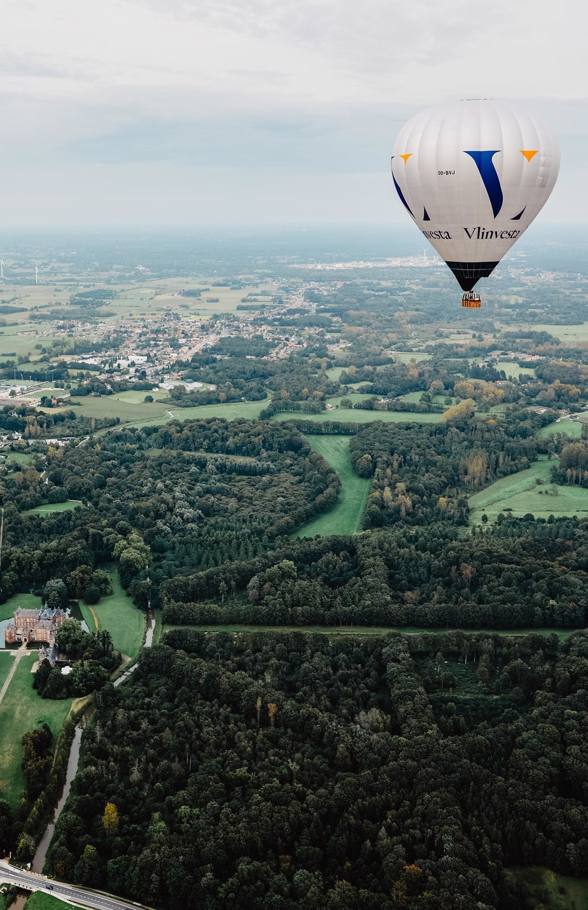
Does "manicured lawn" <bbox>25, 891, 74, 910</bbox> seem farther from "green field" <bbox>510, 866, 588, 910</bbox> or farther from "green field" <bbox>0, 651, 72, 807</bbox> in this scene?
"green field" <bbox>510, 866, 588, 910</bbox>

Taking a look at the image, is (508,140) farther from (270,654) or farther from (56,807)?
(56,807)

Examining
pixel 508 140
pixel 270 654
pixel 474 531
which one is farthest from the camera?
pixel 474 531

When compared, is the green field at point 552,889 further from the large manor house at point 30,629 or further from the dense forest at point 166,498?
the dense forest at point 166,498

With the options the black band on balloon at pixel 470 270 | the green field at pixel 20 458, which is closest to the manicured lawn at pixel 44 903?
the black band on balloon at pixel 470 270

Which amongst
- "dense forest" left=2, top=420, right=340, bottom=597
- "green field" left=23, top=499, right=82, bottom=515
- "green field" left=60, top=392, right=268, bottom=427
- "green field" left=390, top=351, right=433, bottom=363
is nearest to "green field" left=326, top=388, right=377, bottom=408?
"green field" left=60, top=392, right=268, bottom=427

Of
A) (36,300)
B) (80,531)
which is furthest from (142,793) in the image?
(36,300)
